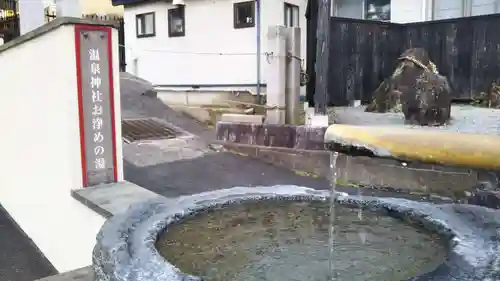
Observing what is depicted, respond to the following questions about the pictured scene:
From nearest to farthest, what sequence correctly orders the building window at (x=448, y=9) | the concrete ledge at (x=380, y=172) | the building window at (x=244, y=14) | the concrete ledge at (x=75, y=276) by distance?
1. the concrete ledge at (x=75, y=276)
2. the concrete ledge at (x=380, y=172)
3. the building window at (x=244, y=14)
4. the building window at (x=448, y=9)

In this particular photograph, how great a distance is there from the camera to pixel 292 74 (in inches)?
352

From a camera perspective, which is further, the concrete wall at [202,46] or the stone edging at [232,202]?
the concrete wall at [202,46]

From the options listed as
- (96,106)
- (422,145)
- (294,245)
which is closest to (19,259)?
(96,106)

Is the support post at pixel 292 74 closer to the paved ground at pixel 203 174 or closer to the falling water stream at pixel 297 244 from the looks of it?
the paved ground at pixel 203 174

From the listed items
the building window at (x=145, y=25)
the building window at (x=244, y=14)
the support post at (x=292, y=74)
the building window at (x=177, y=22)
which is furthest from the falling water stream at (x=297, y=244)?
the building window at (x=145, y=25)

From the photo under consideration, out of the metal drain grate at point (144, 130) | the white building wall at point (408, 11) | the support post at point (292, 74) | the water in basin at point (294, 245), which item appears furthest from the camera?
the white building wall at point (408, 11)

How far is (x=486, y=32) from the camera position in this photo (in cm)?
1154

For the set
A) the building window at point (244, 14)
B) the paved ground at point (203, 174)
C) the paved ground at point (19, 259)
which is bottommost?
the paved ground at point (19, 259)

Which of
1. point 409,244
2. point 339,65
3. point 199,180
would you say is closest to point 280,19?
point 339,65

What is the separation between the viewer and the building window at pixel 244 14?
496 inches

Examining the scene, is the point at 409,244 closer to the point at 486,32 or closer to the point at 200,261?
the point at 200,261

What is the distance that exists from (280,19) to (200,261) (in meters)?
11.0

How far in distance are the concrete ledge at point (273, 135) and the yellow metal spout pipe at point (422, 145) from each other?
4799 mm

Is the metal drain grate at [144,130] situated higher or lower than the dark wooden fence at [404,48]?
lower
